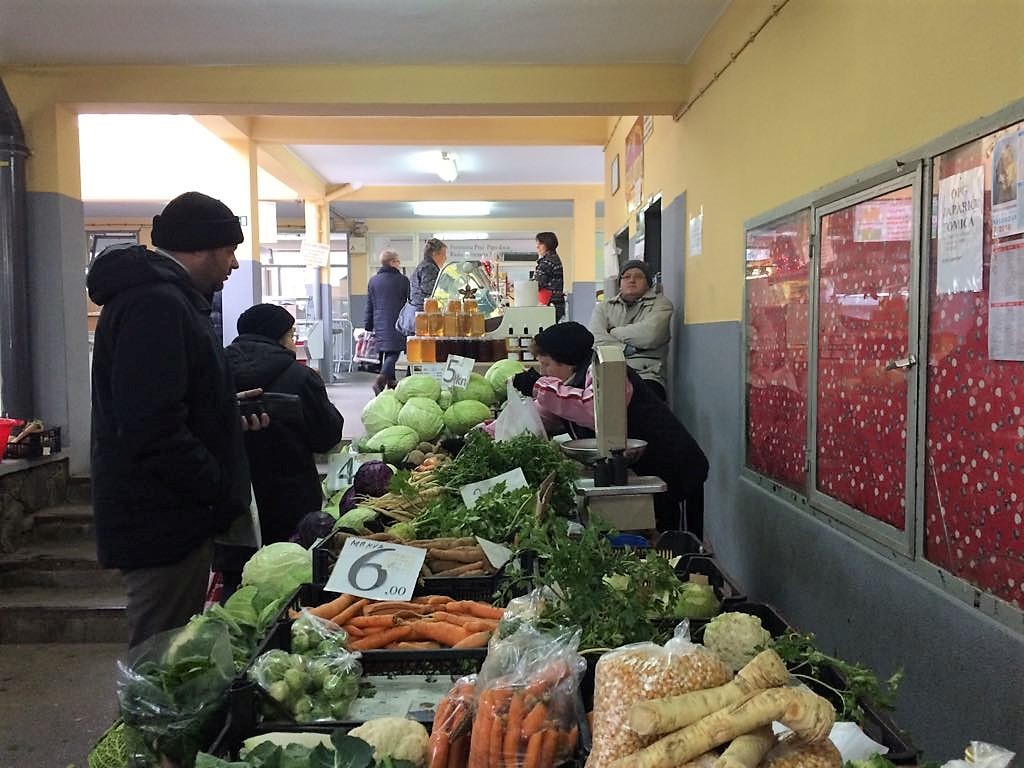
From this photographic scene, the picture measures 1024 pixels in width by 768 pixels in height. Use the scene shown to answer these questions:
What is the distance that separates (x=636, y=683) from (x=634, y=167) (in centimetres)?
680

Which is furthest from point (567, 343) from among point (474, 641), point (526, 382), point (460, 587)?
point (474, 641)

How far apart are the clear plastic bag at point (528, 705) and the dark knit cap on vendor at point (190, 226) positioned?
5.02 feet

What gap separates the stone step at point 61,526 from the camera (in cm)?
507

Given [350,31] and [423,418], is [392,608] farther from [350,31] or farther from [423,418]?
[350,31]

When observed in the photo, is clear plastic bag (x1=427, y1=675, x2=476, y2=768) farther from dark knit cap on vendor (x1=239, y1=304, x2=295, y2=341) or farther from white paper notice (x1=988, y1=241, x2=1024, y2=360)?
dark knit cap on vendor (x1=239, y1=304, x2=295, y2=341)

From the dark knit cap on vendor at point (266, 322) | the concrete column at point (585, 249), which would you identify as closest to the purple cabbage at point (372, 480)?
the dark knit cap on vendor at point (266, 322)

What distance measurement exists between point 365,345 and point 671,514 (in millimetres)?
12720

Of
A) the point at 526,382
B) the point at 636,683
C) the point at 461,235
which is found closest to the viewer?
the point at 636,683

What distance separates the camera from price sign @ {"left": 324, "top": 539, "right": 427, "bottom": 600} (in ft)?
6.82

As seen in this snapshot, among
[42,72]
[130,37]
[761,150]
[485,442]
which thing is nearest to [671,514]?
[485,442]

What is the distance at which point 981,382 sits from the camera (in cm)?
214

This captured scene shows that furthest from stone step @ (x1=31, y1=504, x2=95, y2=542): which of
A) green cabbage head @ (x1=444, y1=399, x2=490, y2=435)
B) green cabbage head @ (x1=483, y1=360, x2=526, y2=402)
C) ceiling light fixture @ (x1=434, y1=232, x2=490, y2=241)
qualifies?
ceiling light fixture @ (x1=434, y1=232, x2=490, y2=241)

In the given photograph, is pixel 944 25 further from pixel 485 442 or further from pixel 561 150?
pixel 561 150

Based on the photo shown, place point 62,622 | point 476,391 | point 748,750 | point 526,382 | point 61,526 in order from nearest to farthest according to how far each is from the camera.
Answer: point 748,750
point 62,622
point 526,382
point 476,391
point 61,526
